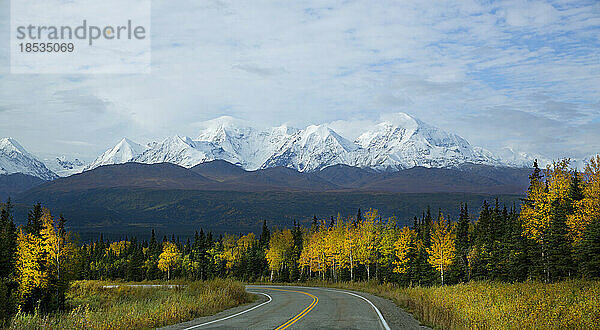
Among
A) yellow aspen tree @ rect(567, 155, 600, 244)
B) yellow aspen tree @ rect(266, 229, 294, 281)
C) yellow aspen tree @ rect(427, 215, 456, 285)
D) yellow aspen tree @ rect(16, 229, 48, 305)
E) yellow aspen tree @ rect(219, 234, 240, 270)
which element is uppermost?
yellow aspen tree @ rect(567, 155, 600, 244)

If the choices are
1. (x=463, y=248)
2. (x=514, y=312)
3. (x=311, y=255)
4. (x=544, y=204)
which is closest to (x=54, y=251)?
(x=514, y=312)

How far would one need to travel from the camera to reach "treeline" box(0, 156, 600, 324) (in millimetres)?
39438

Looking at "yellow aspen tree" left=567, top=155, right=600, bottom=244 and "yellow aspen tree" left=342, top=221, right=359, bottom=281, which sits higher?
"yellow aspen tree" left=567, top=155, right=600, bottom=244

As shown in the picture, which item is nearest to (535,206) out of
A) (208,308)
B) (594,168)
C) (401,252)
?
(594,168)

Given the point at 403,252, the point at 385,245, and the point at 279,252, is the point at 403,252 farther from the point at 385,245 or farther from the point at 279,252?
the point at 279,252

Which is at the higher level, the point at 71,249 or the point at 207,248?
the point at 71,249

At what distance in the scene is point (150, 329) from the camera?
18266mm

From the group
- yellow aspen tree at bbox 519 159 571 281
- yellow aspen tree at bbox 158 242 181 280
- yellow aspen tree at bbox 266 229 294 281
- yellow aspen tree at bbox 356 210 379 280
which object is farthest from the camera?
yellow aspen tree at bbox 158 242 181 280

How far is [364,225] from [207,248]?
37.6 m

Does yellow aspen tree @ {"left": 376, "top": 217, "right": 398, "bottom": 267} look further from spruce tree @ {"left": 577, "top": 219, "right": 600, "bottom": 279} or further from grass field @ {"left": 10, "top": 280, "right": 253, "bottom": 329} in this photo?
grass field @ {"left": 10, "top": 280, "right": 253, "bottom": 329}

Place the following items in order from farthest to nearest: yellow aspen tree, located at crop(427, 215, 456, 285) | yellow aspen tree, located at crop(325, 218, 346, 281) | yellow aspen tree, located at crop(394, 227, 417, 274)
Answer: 1. yellow aspen tree, located at crop(325, 218, 346, 281)
2. yellow aspen tree, located at crop(394, 227, 417, 274)
3. yellow aspen tree, located at crop(427, 215, 456, 285)

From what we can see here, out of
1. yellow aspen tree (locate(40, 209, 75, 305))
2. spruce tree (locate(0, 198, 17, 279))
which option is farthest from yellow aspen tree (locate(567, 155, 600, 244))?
spruce tree (locate(0, 198, 17, 279))

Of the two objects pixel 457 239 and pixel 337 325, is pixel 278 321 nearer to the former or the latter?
pixel 337 325

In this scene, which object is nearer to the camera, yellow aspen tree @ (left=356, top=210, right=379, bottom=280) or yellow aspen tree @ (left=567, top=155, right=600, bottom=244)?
yellow aspen tree @ (left=567, top=155, right=600, bottom=244)
